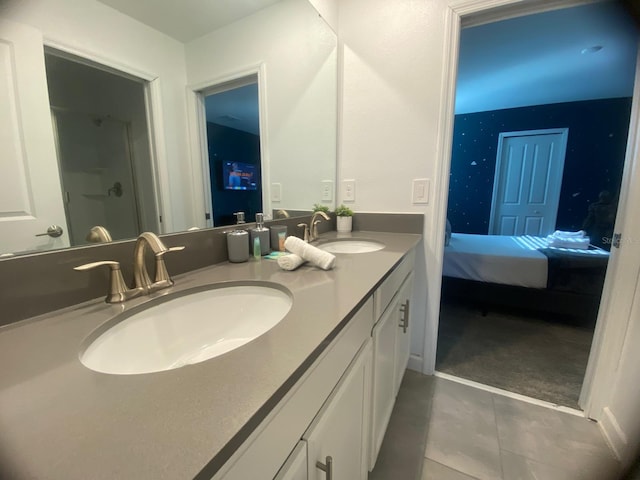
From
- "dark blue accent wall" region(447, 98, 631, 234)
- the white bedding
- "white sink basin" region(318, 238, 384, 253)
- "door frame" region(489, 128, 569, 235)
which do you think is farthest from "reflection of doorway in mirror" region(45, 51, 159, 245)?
"door frame" region(489, 128, 569, 235)

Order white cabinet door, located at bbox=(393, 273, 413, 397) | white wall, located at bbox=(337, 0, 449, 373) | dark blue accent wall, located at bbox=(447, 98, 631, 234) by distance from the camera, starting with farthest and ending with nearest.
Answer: dark blue accent wall, located at bbox=(447, 98, 631, 234)
white wall, located at bbox=(337, 0, 449, 373)
white cabinet door, located at bbox=(393, 273, 413, 397)

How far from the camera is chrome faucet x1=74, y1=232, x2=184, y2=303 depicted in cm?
61

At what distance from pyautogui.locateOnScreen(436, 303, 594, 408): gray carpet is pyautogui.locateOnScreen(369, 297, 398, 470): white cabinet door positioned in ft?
2.45

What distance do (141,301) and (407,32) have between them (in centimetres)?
170

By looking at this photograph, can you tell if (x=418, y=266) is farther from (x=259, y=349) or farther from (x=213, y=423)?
(x=213, y=423)

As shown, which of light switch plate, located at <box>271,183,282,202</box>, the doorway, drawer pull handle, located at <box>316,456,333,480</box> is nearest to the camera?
drawer pull handle, located at <box>316,456,333,480</box>

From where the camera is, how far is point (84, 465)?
0.79ft

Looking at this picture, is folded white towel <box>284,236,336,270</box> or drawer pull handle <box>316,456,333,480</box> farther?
folded white towel <box>284,236,336,270</box>

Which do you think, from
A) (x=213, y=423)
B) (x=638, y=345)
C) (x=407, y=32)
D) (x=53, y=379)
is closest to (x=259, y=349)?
(x=213, y=423)

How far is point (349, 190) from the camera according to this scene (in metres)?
1.69

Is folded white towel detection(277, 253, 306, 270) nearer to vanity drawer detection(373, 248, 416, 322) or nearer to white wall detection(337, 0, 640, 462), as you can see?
vanity drawer detection(373, 248, 416, 322)

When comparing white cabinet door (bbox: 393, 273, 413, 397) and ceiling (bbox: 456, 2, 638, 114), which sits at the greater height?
ceiling (bbox: 456, 2, 638, 114)

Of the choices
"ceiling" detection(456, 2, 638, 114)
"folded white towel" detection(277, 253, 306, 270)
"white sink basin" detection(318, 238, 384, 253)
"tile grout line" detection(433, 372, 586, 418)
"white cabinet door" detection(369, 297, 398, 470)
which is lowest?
"tile grout line" detection(433, 372, 586, 418)

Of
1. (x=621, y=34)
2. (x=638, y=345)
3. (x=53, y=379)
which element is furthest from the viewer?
(x=621, y=34)
